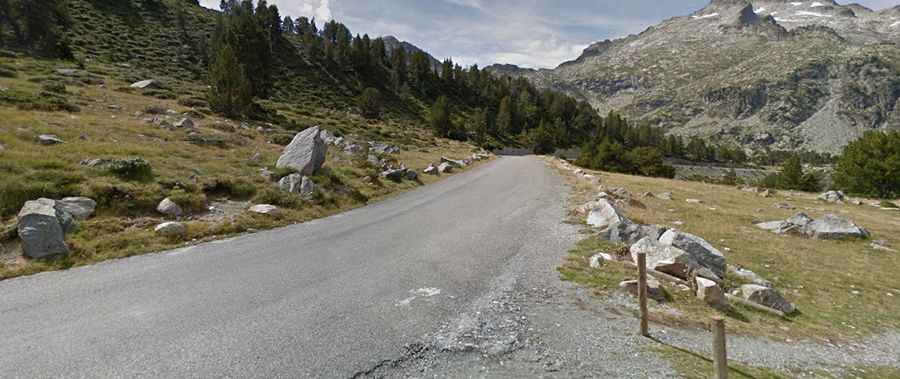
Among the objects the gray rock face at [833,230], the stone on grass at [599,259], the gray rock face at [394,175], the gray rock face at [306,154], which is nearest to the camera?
the stone on grass at [599,259]

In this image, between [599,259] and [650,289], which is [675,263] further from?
[599,259]

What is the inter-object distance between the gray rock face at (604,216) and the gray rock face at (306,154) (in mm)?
16477

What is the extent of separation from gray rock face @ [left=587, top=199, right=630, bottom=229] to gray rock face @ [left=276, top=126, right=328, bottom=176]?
16.5 m

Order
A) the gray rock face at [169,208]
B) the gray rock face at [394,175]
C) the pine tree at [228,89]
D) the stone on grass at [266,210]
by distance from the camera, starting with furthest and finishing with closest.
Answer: the pine tree at [228,89], the gray rock face at [394,175], the stone on grass at [266,210], the gray rock face at [169,208]

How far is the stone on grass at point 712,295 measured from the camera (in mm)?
9320

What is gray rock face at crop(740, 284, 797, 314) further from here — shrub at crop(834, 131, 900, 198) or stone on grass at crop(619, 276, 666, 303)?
shrub at crop(834, 131, 900, 198)

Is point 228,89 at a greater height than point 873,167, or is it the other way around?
point 228,89

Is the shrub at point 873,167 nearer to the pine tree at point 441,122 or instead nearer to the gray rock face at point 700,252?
the gray rock face at point 700,252

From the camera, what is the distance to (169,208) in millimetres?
14570

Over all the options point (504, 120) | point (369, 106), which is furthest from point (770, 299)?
point (504, 120)

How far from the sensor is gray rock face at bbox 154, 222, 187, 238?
12719mm

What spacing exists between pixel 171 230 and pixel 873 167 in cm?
8898

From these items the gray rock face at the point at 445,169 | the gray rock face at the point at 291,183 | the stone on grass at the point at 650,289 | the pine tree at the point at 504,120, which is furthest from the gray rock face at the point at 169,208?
the pine tree at the point at 504,120

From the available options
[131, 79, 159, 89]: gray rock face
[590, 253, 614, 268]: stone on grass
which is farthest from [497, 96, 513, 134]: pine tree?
[590, 253, 614, 268]: stone on grass
